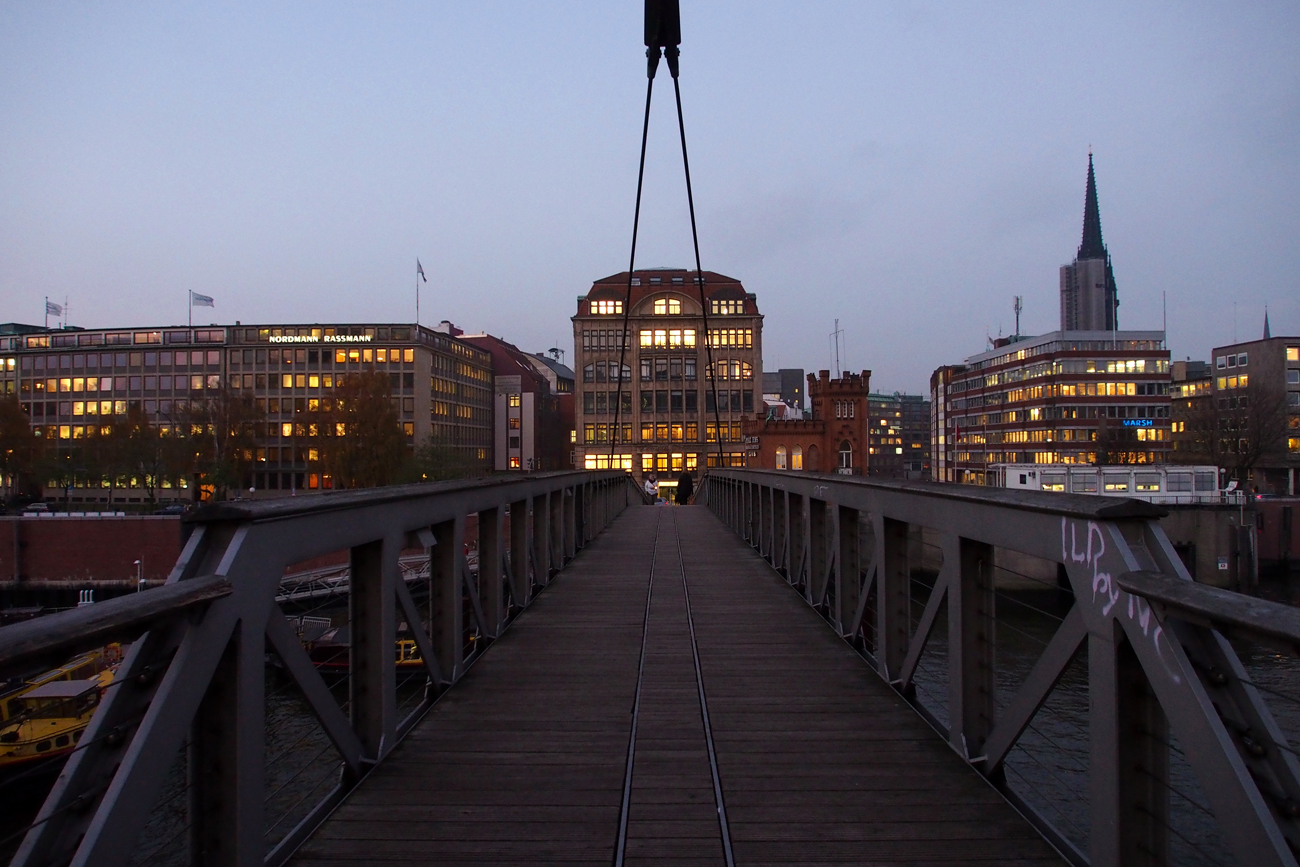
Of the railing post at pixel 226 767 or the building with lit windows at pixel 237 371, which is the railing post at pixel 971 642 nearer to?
the railing post at pixel 226 767

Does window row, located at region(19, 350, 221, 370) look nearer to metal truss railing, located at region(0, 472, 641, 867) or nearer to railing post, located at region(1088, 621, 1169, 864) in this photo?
metal truss railing, located at region(0, 472, 641, 867)

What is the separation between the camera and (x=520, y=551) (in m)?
8.40

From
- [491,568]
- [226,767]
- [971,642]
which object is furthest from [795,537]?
[226,767]

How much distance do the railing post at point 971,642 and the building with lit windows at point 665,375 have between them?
73.6 meters

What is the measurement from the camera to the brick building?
69438 millimetres

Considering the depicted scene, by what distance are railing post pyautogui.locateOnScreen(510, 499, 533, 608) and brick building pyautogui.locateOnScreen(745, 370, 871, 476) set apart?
6125 cm

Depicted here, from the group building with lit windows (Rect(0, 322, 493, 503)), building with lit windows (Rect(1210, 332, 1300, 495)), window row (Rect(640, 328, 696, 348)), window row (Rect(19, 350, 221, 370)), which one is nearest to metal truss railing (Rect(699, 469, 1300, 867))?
building with lit windows (Rect(1210, 332, 1300, 495))

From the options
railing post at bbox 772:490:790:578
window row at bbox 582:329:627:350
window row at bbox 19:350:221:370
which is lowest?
railing post at bbox 772:490:790:578

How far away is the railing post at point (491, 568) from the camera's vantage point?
272 inches

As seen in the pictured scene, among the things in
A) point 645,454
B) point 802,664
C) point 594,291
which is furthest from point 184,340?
point 802,664

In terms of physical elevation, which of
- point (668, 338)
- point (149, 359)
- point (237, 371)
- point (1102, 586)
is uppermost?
point (668, 338)

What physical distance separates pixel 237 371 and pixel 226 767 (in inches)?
2985

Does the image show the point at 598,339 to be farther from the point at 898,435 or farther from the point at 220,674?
the point at 898,435

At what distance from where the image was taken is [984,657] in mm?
4020
